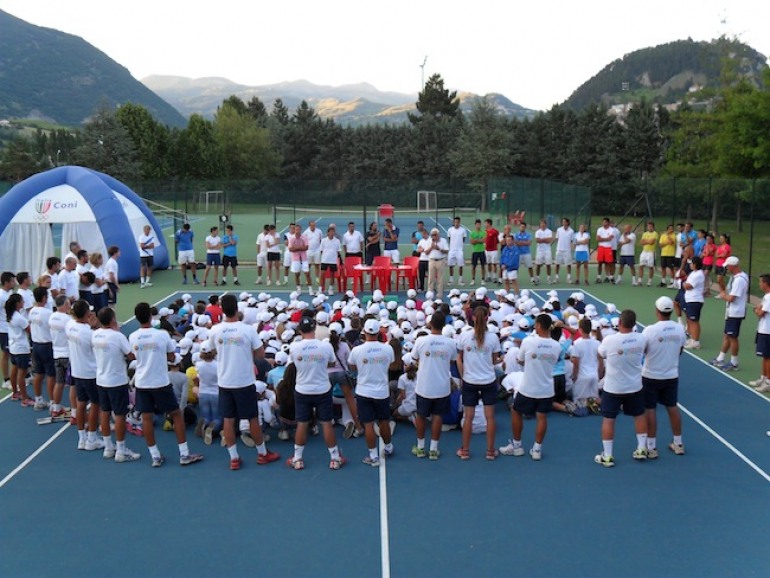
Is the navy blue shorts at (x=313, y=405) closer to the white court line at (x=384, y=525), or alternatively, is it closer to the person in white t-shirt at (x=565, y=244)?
the white court line at (x=384, y=525)

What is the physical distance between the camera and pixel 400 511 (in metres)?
7.91

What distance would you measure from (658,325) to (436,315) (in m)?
2.69

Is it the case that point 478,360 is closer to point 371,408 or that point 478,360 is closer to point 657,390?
point 371,408

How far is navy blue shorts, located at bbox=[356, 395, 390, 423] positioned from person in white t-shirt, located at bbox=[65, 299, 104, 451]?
337cm

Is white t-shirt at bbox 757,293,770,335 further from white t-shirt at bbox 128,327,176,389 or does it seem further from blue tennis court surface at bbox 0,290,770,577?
white t-shirt at bbox 128,327,176,389

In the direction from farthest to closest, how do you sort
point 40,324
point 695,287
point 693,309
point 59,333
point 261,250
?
point 261,250 → point 693,309 → point 695,287 → point 40,324 → point 59,333

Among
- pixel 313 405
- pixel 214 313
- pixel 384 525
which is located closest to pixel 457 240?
pixel 214 313

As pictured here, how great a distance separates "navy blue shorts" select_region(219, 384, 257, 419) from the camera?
29.3 ft

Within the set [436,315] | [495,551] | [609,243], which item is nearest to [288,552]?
[495,551]

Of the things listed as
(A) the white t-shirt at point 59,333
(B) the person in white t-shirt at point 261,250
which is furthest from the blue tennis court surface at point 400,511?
(B) the person in white t-shirt at point 261,250

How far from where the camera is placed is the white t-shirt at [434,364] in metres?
8.96

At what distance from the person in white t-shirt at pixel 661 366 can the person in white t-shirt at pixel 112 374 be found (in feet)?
20.4

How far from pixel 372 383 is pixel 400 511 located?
157cm

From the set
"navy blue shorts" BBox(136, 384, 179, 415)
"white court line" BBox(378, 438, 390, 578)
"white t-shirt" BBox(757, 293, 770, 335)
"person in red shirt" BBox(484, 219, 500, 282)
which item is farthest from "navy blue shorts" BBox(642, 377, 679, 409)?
"person in red shirt" BBox(484, 219, 500, 282)
